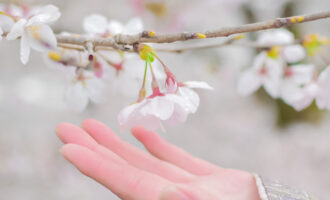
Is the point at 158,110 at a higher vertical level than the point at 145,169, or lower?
higher

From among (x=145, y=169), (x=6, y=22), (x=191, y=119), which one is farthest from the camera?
(x=191, y=119)

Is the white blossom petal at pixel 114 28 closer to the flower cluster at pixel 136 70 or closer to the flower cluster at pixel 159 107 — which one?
the flower cluster at pixel 136 70

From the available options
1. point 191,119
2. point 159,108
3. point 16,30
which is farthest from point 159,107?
point 191,119

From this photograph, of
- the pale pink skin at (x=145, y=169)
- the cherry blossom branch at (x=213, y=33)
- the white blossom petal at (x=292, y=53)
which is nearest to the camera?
the cherry blossom branch at (x=213, y=33)

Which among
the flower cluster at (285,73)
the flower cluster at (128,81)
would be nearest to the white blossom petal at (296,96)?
the flower cluster at (285,73)

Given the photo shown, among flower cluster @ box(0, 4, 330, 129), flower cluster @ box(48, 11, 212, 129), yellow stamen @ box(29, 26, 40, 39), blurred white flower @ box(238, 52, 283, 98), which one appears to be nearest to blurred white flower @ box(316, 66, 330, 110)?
flower cluster @ box(0, 4, 330, 129)

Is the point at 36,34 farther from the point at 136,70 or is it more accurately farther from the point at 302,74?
the point at 302,74

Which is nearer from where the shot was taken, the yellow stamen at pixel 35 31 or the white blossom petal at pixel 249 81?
the yellow stamen at pixel 35 31
